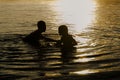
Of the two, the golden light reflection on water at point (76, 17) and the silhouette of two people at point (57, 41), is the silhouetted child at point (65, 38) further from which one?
the golden light reflection on water at point (76, 17)

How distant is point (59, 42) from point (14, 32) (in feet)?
22.8

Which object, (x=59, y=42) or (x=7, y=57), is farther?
(x=59, y=42)

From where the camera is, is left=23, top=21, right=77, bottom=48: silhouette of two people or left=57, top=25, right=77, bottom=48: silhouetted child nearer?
left=57, top=25, right=77, bottom=48: silhouetted child

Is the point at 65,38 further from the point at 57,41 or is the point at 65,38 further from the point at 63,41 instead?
the point at 57,41

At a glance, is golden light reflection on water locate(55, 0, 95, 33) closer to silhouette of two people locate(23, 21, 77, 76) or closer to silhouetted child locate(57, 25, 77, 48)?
silhouette of two people locate(23, 21, 77, 76)

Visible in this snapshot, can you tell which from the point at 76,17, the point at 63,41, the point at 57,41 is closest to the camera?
the point at 63,41

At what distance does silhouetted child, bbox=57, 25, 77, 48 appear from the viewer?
16.1 meters

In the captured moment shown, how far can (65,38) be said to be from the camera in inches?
648

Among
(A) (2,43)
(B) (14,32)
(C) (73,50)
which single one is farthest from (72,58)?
(B) (14,32)

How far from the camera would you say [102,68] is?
13.3 meters

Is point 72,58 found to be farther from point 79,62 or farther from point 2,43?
point 2,43

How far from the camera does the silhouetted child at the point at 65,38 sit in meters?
16.1

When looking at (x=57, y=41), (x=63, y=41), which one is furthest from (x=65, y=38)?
(x=57, y=41)

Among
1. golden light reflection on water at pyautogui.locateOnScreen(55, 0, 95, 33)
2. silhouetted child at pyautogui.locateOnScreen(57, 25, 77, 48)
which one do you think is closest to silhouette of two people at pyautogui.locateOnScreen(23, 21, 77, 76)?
silhouetted child at pyautogui.locateOnScreen(57, 25, 77, 48)
